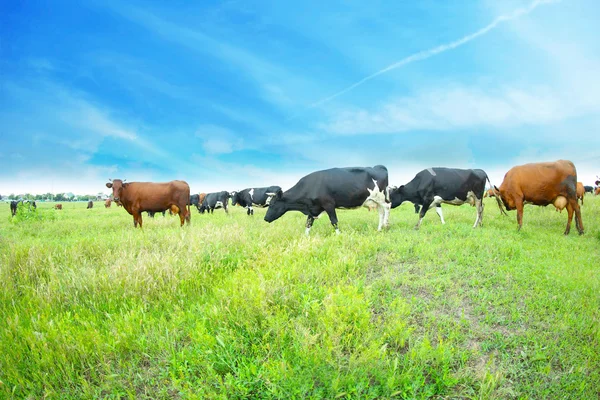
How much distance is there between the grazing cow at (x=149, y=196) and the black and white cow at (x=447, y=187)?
11.0m

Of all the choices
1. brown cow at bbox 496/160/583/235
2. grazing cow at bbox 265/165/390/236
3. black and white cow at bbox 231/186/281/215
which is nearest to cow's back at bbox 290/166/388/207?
grazing cow at bbox 265/165/390/236

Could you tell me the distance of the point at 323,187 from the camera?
10922 mm

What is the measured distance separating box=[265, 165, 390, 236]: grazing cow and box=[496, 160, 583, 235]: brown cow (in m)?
4.50

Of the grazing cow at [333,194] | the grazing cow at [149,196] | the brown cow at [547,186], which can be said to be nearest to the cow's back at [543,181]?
the brown cow at [547,186]

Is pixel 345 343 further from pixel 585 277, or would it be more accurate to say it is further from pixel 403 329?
pixel 585 277

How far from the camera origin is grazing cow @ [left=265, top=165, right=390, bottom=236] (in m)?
10.9

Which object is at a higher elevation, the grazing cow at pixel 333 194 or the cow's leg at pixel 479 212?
the grazing cow at pixel 333 194

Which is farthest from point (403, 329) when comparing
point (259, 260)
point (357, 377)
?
point (259, 260)

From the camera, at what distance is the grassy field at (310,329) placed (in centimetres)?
299

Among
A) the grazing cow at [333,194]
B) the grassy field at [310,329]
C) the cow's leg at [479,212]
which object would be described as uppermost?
the grazing cow at [333,194]

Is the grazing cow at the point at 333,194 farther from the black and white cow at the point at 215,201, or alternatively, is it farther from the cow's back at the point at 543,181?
the black and white cow at the point at 215,201

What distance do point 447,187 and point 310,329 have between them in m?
10.6

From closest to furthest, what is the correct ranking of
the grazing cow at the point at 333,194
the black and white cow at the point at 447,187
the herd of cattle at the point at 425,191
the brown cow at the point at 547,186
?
1. the brown cow at the point at 547,186
2. the herd of cattle at the point at 425,191
3. the grazing cow at the point at 333,194
4. the black and white cow at the point at 447,187

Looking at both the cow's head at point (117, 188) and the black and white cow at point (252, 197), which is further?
the black and white cow at point (252, 197)
